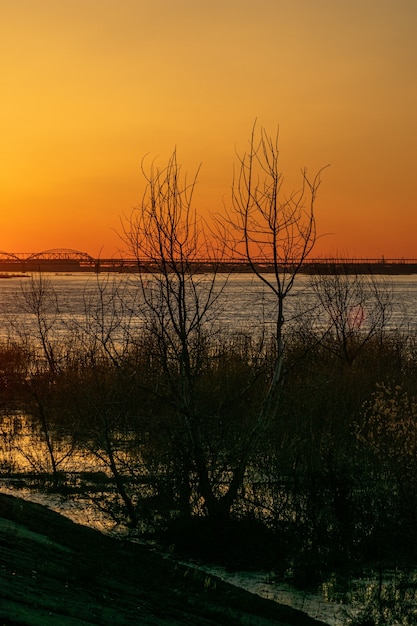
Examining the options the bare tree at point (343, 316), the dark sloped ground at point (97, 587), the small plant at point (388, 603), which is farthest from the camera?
the bare tree at point (343, 316)

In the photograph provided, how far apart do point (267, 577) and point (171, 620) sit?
10.2 ft

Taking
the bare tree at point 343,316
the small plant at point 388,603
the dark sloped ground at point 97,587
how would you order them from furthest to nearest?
the bare tree at point 343,316, the small plant at point 388,603, the dark sloped ground at point 97,587

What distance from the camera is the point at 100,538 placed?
8273mm

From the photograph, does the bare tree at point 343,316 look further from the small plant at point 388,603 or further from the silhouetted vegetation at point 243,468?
the small plant at point 388,603

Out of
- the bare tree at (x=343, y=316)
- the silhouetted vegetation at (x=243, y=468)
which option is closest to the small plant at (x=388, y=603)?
the silhouetted vegetation at (x=243, y=468)

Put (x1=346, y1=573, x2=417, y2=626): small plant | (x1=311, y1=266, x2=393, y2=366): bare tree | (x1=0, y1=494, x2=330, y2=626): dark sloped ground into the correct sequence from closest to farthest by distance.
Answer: (x1=0, y1=494, x2=330, y2=626): dark sloped ground
(x1=346, y1=573, x2=417, y2=626): small plant
(x1=311, y1=266, x2=393, y2=366): bare tree

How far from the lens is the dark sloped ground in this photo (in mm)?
4918

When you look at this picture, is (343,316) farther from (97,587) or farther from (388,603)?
(97,587)

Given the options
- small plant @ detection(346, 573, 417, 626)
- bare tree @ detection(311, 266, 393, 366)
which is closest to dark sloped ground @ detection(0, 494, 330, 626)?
small plant @ detection(346, 573, 417, 626)

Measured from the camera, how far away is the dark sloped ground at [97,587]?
4.92 m

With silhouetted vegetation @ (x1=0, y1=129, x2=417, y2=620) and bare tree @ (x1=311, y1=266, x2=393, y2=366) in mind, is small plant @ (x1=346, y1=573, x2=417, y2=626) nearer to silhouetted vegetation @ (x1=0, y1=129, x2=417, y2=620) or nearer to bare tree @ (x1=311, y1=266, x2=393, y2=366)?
silhouetted vegetation @ (x1=0, y1=129, x2=417, y2=620)

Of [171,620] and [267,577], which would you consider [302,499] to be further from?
[171,620]

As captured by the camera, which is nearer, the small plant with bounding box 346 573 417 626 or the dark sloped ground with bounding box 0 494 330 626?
the dark sloped ground with bounding box 0 494 330 626

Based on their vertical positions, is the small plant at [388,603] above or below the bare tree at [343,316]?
below
